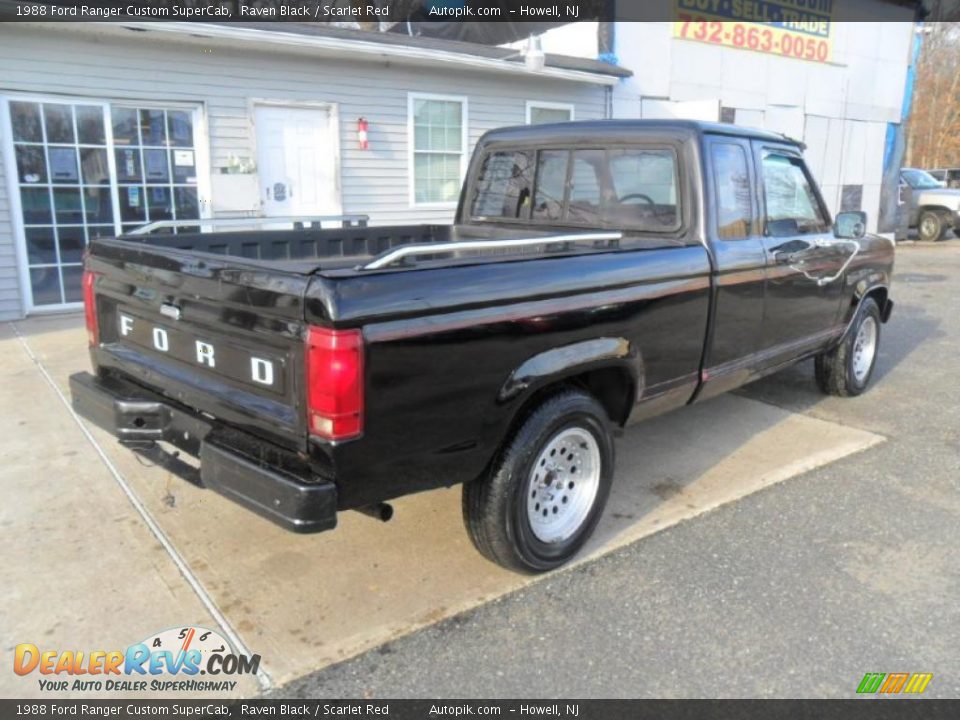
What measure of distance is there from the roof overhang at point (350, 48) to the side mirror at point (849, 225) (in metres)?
6.25

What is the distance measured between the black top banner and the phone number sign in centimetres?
3

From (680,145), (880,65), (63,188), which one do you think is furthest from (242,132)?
(880,65)

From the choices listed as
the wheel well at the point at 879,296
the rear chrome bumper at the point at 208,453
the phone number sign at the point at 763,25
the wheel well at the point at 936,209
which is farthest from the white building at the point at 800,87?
the rear chrome bumper at the point at 208,453

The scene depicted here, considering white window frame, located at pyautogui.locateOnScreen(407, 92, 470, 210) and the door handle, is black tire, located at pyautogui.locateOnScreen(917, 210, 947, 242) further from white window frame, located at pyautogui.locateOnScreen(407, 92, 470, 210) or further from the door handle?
the door handle

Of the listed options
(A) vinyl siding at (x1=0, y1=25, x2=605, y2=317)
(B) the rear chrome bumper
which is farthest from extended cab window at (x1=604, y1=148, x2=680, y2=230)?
(A) vinyl siding at (x1=0, y1=25, x2=605, y2=317)

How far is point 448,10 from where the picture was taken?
15.7 metres

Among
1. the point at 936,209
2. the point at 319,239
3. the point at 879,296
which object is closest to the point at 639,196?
the point at 319,239

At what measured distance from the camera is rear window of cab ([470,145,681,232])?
12.9ft

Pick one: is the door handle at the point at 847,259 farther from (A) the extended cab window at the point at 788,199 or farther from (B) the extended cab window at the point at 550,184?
(B) the extended cab window at the point at 550,184

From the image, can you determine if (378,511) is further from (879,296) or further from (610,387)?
(879,296)

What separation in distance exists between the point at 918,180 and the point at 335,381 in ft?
75.7

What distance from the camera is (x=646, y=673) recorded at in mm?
2629

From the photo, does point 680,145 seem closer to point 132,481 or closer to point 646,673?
point 646,673

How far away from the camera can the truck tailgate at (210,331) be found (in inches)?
96.8
